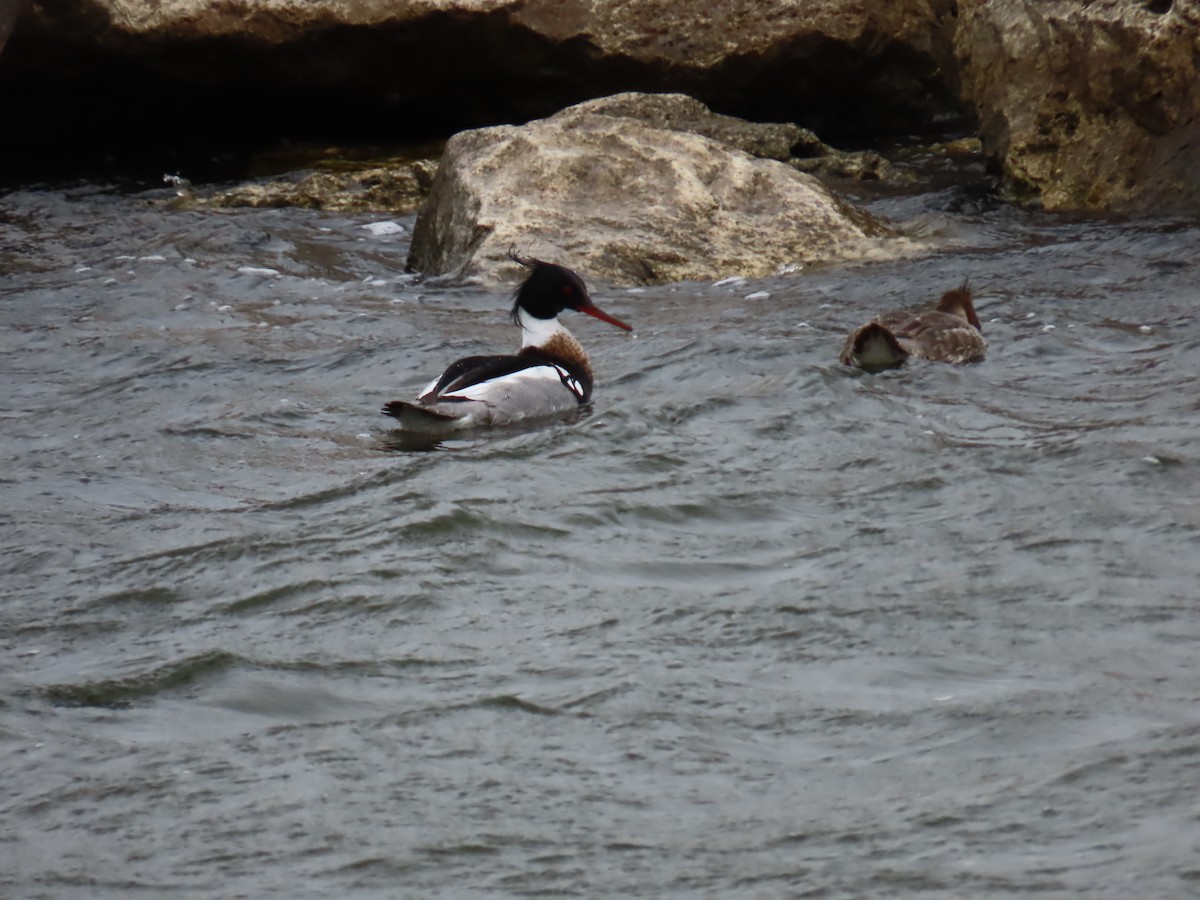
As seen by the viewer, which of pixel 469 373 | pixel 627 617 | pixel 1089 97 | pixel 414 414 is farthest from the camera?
pixel 1089 97

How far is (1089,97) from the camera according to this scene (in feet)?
34.9

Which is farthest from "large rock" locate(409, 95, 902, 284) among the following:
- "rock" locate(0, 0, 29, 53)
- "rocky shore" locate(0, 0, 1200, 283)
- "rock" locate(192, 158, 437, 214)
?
"rock" locate(0, 0, 29, 53)

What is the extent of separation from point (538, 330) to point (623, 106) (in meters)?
3.64

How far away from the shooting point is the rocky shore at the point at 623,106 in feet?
32.6

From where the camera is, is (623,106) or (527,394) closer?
(527,394)

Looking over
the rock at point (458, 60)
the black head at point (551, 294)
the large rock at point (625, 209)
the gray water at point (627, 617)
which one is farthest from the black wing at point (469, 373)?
the rock at point (458, 60)

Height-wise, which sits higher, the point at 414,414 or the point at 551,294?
the point at 551,294

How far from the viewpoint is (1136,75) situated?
10.2m

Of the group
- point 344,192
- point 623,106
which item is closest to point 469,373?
point 623,106

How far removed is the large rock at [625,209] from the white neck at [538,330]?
1.16 metres

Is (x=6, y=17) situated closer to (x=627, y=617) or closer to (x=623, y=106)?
(x=623, y=106)

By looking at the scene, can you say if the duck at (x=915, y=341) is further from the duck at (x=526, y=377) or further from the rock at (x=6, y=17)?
the rock at (x=6, y=17)

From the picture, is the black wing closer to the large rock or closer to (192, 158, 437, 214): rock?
the large rock

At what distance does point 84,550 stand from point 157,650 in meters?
1.02
